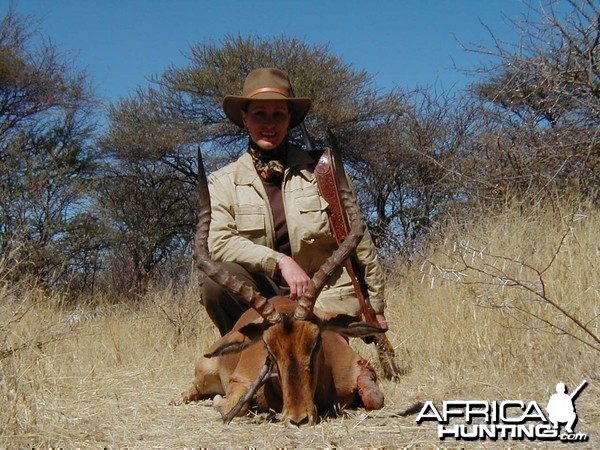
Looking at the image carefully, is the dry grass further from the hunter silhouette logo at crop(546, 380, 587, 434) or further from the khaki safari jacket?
the khaki safari jacket

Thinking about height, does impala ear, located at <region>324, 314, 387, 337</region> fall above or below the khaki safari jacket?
below

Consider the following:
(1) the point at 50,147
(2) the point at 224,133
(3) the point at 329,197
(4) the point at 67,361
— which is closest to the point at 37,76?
(1) the point at 50,147

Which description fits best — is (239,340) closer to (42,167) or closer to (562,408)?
(562,408)

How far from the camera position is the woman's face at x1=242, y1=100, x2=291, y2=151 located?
210 inches

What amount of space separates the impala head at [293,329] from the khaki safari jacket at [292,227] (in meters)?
0.57

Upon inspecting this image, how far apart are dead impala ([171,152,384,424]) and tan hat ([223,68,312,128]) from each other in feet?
2.99

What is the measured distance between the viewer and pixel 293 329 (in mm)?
4109

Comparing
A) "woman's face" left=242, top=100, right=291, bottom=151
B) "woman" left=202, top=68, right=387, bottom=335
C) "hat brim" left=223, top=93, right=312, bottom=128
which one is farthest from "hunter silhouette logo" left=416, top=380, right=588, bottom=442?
"hat brim" left=223, top=93, right=312, bottom=128

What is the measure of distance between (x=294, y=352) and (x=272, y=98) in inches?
76.0

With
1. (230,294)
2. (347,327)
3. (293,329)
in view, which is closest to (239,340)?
(293,329)

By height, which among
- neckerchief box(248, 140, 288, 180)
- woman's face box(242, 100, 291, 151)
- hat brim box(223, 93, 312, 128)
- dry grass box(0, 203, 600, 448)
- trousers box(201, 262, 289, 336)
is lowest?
dry grass box(0, 203, 600, 448)

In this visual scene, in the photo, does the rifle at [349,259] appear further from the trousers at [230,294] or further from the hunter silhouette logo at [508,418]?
the hunter silhouette logo at [508,418]

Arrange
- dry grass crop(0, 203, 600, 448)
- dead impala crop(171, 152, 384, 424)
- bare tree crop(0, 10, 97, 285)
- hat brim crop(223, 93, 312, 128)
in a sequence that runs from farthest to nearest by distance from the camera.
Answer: bare tree crop(0, 10, 97, 285)
hat brim crop(223, 93, 312, 128)
dead impala crop(171, 152, 384, 424)
dry grass crop(0, 203, 600, 448)

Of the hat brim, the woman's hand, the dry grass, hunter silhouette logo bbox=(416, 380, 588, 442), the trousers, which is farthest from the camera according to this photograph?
the hat brim
